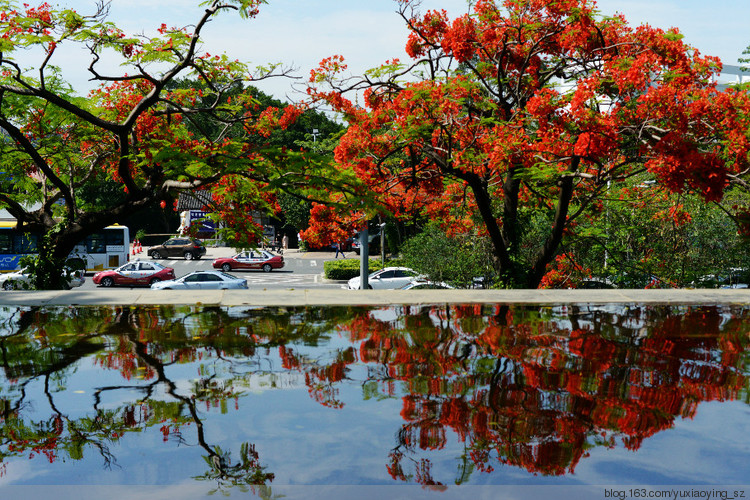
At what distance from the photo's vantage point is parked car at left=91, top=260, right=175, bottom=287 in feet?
110

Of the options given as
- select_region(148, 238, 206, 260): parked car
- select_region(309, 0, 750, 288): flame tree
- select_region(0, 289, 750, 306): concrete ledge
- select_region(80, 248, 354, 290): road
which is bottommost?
select_region(80, 248, 354, 290): road

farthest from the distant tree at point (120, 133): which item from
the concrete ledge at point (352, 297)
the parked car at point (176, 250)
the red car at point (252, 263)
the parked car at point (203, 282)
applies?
the parked car at point (176, 250)

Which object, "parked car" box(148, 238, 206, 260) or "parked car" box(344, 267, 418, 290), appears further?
"parked car" box(148, 238, 206, 260)

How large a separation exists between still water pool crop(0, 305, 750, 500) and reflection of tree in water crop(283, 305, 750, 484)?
1.1 inches

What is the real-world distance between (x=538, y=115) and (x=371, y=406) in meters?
8.01

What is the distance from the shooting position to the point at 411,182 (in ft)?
53.9

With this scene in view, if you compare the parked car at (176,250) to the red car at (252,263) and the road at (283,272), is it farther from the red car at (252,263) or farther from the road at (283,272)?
the red car at (252,263)

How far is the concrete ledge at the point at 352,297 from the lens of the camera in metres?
11.0

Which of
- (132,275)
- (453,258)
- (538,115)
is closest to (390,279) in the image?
(453,258)

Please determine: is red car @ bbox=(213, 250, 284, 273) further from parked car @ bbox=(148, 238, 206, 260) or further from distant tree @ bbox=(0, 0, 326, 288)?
distant tree @ bbox=(0, 0, 326, 288)

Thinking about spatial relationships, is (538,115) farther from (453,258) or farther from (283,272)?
(283,272)

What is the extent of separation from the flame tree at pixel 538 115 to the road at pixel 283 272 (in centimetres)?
1832

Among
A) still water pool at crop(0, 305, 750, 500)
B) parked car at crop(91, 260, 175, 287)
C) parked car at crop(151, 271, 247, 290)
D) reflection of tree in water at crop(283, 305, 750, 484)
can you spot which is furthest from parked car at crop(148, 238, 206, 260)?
reflection of tree in water at crop(283, 305, 750, 484)

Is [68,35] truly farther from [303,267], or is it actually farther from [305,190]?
[303,267]
